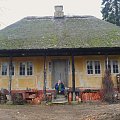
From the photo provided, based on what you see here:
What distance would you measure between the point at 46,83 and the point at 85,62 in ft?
10.5

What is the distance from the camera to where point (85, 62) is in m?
22.8

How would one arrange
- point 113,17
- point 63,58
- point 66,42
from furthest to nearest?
point 113,17 → point 63,58 → point 66,42

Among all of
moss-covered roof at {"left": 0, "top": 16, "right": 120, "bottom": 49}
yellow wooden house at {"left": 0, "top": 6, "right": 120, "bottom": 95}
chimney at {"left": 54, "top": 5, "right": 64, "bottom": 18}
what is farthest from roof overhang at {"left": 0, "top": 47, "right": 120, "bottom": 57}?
chimney at {"left": 54, "top": 5, "right": 64, "bottom": 18}

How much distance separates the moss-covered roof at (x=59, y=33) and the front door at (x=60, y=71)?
1918mm

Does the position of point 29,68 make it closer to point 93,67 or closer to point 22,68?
point 22,68

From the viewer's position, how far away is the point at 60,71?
23.1m

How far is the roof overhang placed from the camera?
21148 millimetres

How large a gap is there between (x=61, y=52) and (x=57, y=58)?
1375 mm

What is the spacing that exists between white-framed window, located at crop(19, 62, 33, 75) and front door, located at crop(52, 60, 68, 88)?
168 cm

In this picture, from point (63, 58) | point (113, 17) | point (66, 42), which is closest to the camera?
point (66, 42)

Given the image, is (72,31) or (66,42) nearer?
(66,42)

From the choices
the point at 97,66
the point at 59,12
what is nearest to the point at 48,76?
the point at 97,66

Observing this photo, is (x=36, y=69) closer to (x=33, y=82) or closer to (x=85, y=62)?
(x=33, y=82)

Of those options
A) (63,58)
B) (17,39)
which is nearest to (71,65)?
(63,58)
